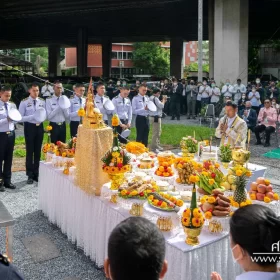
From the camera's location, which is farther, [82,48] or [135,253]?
[82,48]

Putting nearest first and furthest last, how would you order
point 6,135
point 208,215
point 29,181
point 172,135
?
1. point 208,215
2. point 6,135
3. point 29,181
4. point 172,135

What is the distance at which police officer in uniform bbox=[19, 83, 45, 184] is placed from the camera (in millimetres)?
7355

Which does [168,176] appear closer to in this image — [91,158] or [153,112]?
[91,158]

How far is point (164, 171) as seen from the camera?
4867 mm

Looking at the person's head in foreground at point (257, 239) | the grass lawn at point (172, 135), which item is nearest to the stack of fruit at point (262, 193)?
the person's head in foreground at point (257, 239)

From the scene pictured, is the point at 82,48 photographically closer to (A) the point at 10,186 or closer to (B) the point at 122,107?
(B) the point at 122,107

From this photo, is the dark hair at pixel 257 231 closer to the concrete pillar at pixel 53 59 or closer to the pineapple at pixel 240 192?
the pineapple at pixel 240 192

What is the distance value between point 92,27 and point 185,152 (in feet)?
115

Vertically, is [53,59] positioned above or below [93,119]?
above

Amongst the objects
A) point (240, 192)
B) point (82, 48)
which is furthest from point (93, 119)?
point (82, 48)

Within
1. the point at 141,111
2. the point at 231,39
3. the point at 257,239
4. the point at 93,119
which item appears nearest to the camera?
the point at 257,239

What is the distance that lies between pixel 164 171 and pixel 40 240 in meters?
1.86

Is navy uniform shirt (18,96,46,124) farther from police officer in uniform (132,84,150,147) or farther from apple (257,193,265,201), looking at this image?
apple (257,193,265,201)

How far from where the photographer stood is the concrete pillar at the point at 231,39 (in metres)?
20.5
